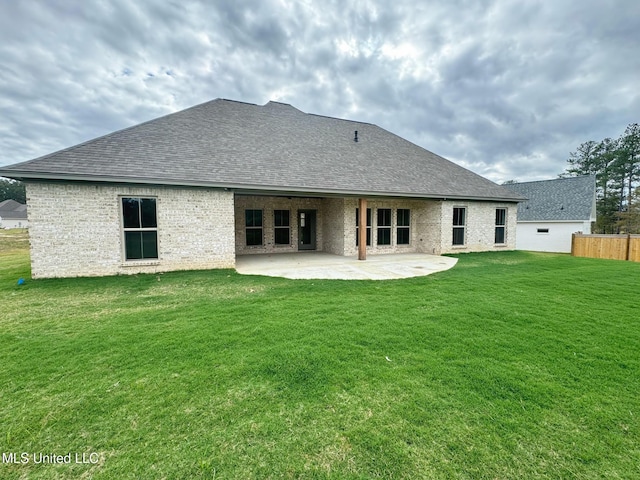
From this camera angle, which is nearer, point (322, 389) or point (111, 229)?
point (322, 389)

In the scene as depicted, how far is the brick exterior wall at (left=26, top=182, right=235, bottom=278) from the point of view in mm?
7734

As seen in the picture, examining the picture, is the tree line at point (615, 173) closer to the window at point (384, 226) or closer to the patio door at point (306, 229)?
the window at point (384, 226)

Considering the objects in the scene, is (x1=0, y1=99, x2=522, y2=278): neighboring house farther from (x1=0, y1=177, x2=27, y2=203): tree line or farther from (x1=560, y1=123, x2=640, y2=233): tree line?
(x1=0, y1=177, x2=27, y2=203): tree line

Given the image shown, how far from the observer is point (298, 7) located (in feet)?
38.4

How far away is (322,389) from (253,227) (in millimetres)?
11416

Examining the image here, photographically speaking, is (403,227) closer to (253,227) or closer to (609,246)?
(253,227)

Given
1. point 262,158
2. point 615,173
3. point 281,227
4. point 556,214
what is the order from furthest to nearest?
point 615,173, point 556,214, point 281,227, point 262,158

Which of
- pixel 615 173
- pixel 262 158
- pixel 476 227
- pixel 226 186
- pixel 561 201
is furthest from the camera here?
pixel 615 173

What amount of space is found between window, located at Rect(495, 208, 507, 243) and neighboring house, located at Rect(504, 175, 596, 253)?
23.1ft

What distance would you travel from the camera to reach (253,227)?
13.5 m

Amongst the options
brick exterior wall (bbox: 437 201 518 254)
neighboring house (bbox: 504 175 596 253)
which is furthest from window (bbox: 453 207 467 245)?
neighboring house (bbox: 504 175 596 253)

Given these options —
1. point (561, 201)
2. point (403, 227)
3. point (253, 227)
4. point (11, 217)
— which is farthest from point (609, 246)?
point (11, 217)

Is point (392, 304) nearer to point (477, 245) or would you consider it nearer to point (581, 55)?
point (477, 245)

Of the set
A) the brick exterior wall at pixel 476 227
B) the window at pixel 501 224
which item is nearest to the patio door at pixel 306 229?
the brick exterior wall at pixel 476 227
